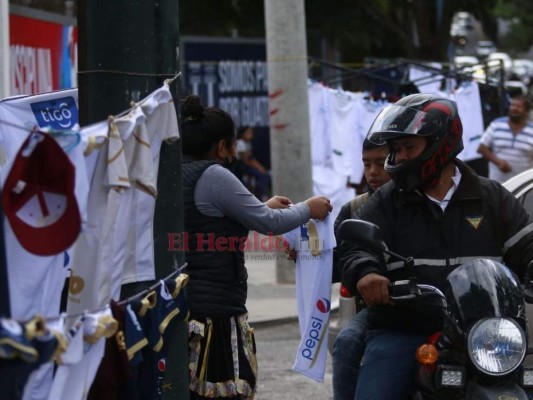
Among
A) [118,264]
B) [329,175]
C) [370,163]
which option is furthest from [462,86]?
[118,264]

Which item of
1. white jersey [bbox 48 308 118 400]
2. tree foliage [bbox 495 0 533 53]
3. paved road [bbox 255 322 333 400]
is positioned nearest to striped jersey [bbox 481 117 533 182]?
paved road [bbox 255 322 333 400]

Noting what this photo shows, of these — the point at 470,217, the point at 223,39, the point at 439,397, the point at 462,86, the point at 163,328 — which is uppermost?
the point at 223,39

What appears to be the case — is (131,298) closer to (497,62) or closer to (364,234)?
(364,234)

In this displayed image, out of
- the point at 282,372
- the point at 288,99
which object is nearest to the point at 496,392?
the point at 282,372

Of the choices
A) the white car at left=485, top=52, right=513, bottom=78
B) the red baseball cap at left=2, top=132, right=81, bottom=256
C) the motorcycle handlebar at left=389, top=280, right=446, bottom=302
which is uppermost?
the white car at left=485, top=52, right=513, bottom=78

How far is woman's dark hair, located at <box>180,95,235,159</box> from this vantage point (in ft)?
17.7

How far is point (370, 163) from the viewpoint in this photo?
5.80 meters

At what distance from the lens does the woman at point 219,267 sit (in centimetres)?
519

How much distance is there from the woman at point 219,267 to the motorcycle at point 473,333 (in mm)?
903

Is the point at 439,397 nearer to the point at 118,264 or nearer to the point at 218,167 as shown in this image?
the point at 118,264

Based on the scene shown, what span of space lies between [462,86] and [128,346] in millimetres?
10628

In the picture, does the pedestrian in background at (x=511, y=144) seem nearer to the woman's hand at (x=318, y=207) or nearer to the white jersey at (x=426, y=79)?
the white jersey at (x=426, y=79)

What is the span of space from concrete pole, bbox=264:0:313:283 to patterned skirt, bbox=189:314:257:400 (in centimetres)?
765

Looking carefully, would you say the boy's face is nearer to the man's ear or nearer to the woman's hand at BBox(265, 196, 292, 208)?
the woman's hand at BBox(265, 196, 292, 208)
